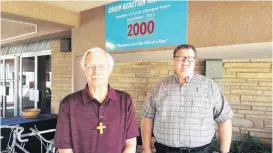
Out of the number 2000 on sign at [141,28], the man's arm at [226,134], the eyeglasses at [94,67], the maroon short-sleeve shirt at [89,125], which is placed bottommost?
the man's arm at [226,134]

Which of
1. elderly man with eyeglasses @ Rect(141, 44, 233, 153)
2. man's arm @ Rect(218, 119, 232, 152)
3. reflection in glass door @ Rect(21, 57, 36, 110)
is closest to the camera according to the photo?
elderly man with eyeglasses @ Rect(141, 44, 233, 153)

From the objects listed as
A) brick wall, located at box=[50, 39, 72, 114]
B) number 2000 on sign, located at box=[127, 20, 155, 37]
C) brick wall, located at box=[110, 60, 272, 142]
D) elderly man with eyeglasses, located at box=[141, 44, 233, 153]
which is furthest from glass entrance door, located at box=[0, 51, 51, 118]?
elderly man with eyeglasses, located at box=[141, 44, 233, 153]

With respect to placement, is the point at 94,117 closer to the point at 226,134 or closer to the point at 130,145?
the point at 130,145

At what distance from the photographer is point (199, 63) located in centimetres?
288

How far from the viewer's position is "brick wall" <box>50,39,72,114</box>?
3946 millimetres

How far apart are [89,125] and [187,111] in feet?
2.60

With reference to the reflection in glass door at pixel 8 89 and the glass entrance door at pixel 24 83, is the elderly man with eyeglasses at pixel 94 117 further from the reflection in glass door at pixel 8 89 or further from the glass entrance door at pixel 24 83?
the reflection in glass door at pixel 8 89

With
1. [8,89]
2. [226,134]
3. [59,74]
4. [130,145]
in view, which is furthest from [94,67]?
[8,89]

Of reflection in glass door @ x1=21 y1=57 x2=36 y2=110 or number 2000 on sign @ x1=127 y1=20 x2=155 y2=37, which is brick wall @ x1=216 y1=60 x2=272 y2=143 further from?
reflection in glass door @ x1=21 y1=57 x2=36 y2=110

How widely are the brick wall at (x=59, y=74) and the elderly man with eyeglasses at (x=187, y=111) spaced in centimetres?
246

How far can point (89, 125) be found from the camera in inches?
50.9

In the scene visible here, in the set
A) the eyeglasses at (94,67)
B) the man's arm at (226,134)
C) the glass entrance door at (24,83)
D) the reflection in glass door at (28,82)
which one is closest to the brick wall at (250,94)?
the man's arm at (226,134)

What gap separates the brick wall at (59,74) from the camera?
3.95 m

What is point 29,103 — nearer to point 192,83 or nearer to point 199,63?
point 199,63
